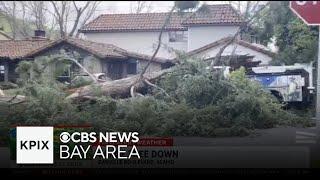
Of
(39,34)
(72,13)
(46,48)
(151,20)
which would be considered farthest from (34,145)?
(151,20)

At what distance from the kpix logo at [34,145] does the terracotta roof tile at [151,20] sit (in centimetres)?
94

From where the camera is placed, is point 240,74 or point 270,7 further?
point 240,74

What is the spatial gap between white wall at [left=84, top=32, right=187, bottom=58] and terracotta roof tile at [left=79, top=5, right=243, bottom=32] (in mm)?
43

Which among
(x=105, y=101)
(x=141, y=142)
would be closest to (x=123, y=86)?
(x=105, y=101)

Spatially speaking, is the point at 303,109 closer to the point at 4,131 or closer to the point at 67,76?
the point at 67,76

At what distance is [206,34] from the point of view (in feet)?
13.9

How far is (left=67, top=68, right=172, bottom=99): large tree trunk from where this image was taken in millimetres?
4344

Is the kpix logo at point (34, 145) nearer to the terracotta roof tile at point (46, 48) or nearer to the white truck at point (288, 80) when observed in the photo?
the terracotta roof tile at point (46, 48)

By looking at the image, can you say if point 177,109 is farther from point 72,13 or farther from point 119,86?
point 72,13

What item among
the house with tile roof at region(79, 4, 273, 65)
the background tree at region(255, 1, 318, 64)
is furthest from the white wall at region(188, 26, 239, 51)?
the background tree at region(255, 1, 318, 64)

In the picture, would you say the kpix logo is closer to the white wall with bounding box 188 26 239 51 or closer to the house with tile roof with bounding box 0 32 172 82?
the house with tile roof with bounding box 0 32 172 82

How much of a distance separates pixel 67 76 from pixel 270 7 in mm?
1851

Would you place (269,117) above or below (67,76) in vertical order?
below

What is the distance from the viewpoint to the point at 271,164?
4148mm
